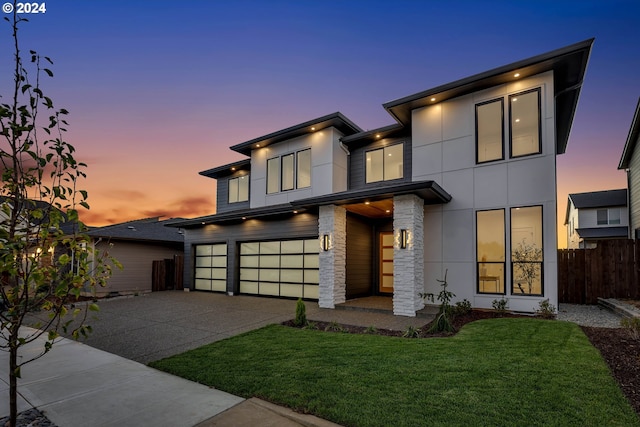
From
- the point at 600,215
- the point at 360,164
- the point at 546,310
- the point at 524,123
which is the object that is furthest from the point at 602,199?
the point at 546,310

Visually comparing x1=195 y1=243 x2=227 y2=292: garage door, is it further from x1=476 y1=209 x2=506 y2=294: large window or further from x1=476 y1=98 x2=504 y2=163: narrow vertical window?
x1=476 y1=98 x2=504 y2=163: narrow vertical window

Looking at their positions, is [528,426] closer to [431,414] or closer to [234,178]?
[431,414]

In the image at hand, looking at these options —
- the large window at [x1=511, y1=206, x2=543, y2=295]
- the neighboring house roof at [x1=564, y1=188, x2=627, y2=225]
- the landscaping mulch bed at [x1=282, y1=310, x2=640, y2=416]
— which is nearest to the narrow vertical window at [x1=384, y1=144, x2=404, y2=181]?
the large window at [x1=511, y1=206, x2=543, y2=295]

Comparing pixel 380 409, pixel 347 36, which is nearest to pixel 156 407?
pixel 380 409

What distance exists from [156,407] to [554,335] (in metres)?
6.58

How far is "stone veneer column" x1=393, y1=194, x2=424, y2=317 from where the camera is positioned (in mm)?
9008

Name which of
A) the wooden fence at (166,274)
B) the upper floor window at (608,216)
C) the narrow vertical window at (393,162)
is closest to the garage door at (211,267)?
the wooden fence at (166,274)

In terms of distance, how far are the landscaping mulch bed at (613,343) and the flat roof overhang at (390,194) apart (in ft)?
10.7

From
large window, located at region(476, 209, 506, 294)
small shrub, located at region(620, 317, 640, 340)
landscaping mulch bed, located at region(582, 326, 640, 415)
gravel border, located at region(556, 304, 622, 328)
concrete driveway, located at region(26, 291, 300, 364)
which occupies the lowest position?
concrete driveway, located at region(26, 291, 300, 364)

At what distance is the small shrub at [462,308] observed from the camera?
884 centimetres

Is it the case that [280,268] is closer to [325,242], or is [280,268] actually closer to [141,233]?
[325,242]

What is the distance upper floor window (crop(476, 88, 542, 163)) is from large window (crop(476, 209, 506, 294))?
1676mm

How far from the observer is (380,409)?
3.56m

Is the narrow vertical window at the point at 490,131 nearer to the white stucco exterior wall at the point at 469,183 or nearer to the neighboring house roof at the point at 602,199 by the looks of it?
the white stucco exterior wall at the point at 469,183
